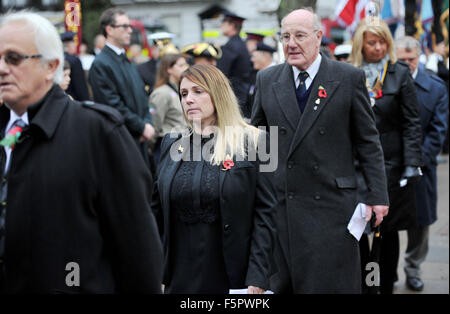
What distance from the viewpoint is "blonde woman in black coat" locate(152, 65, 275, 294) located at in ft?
13.3

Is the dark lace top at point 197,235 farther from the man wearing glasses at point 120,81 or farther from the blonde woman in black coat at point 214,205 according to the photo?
the man wearing glasses at point 120,81

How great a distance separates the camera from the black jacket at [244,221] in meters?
4.02

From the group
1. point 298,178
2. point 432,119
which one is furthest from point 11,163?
point 432,119

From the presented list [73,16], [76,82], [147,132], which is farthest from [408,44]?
[73,16]

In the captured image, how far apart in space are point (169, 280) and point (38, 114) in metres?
1.71

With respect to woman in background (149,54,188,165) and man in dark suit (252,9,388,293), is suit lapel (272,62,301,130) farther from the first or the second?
woman in background (149,54,188,165)

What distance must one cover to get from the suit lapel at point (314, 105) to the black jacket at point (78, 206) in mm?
2043

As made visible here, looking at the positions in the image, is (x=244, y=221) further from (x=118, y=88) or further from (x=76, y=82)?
(x=76, y=82)

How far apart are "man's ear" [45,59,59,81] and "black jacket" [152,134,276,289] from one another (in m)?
1.40

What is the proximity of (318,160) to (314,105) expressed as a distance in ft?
1.16

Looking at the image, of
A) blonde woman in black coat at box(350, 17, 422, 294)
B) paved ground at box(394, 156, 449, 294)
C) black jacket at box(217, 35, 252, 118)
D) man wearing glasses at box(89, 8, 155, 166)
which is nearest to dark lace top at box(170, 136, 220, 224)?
blonde woman in black coat at box(350, 17, 422, 294)

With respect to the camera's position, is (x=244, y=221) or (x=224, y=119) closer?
(x=244, y=221)

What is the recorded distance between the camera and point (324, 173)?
481cm
